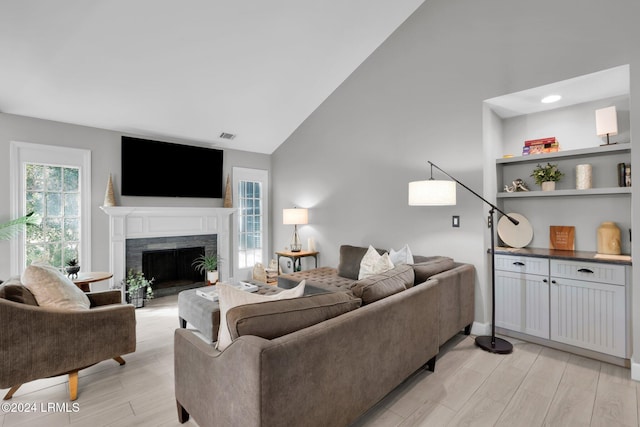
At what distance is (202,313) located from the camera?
2.59 metres

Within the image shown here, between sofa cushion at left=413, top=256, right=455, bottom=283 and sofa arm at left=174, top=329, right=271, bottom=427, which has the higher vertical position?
sofa cushion at left=413, top=256, right=455, bottom=283

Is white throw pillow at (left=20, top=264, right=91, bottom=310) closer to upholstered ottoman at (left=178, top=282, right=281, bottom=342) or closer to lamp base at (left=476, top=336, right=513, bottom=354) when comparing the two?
upholstered ottoman at (left=178, top=282, right=281, bottom=342)

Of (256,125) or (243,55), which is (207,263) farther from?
(243,55)

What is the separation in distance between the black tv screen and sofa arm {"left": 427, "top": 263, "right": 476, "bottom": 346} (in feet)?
12.7

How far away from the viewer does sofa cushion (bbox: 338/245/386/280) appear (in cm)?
381

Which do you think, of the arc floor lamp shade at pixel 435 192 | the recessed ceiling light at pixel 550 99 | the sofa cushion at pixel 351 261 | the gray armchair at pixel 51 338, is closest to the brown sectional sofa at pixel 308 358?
the gray armchair at pixel 51 338

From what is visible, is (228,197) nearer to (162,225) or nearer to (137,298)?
(162,225)

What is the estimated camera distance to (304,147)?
5.14 m

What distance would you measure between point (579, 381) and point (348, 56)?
4121 mm

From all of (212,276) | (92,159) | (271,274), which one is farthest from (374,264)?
(92,159)

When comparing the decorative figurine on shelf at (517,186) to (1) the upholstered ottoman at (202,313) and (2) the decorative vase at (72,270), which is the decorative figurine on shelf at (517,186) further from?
(2) the decorative vase at (72,270)

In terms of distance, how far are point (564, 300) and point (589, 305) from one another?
168 mm

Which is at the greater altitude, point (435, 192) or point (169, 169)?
point (169, 169)

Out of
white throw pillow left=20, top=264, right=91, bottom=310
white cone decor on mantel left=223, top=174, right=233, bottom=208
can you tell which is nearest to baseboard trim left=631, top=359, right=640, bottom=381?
white throw pillow left=20, top=264, right=91, bottom=310
